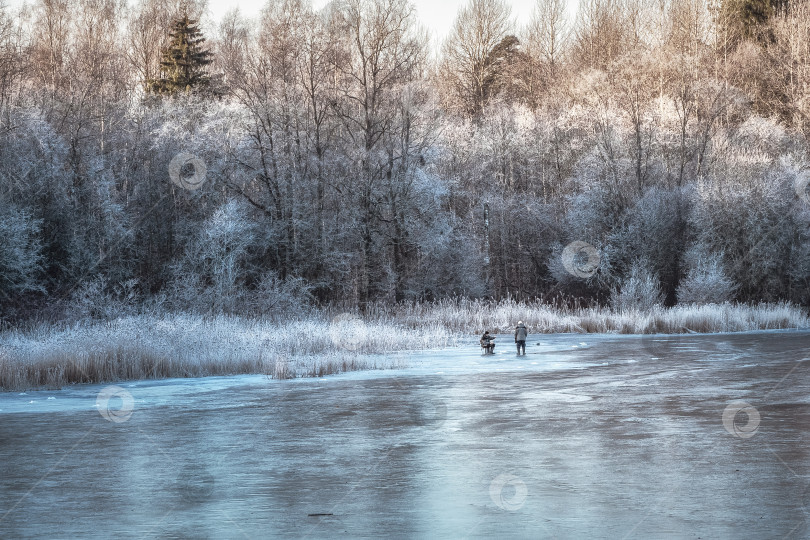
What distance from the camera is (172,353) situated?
2159 centimetres

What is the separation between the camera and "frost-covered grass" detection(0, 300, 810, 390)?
66.8 ft

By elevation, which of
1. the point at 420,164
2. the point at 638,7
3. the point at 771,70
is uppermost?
the point at 638,7

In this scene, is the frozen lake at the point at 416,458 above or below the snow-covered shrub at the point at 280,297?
below

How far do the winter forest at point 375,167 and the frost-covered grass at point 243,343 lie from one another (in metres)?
5.19

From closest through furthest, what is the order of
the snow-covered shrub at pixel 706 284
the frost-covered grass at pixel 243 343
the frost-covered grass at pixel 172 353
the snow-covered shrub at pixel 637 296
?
the frost-covered grass at pixel 172 353 → the frost-covered grass at pixel 243 343 → the snow-covered shrub at pixel 637 296 → the snow-covered shrub at pixel 706 284

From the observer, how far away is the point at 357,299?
4412cm

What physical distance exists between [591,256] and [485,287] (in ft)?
18.2

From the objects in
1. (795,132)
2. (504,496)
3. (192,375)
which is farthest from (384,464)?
(795,132)

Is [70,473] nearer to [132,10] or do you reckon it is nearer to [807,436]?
[807,436]

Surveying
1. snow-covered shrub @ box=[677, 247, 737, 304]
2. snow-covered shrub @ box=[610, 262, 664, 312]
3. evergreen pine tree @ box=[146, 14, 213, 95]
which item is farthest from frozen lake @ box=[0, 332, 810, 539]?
evergreen pine tree @ box=[146, 14, 213, 95]

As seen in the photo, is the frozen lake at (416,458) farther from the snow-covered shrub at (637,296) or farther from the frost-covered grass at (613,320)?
the snow-covered shrub at (637,296)

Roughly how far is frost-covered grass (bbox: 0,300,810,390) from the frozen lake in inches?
53.4

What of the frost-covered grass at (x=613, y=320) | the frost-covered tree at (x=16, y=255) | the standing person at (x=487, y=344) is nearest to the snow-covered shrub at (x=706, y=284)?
the frost-covered grass at (x=613, y=320)

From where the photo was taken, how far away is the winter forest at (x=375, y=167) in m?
39.5
